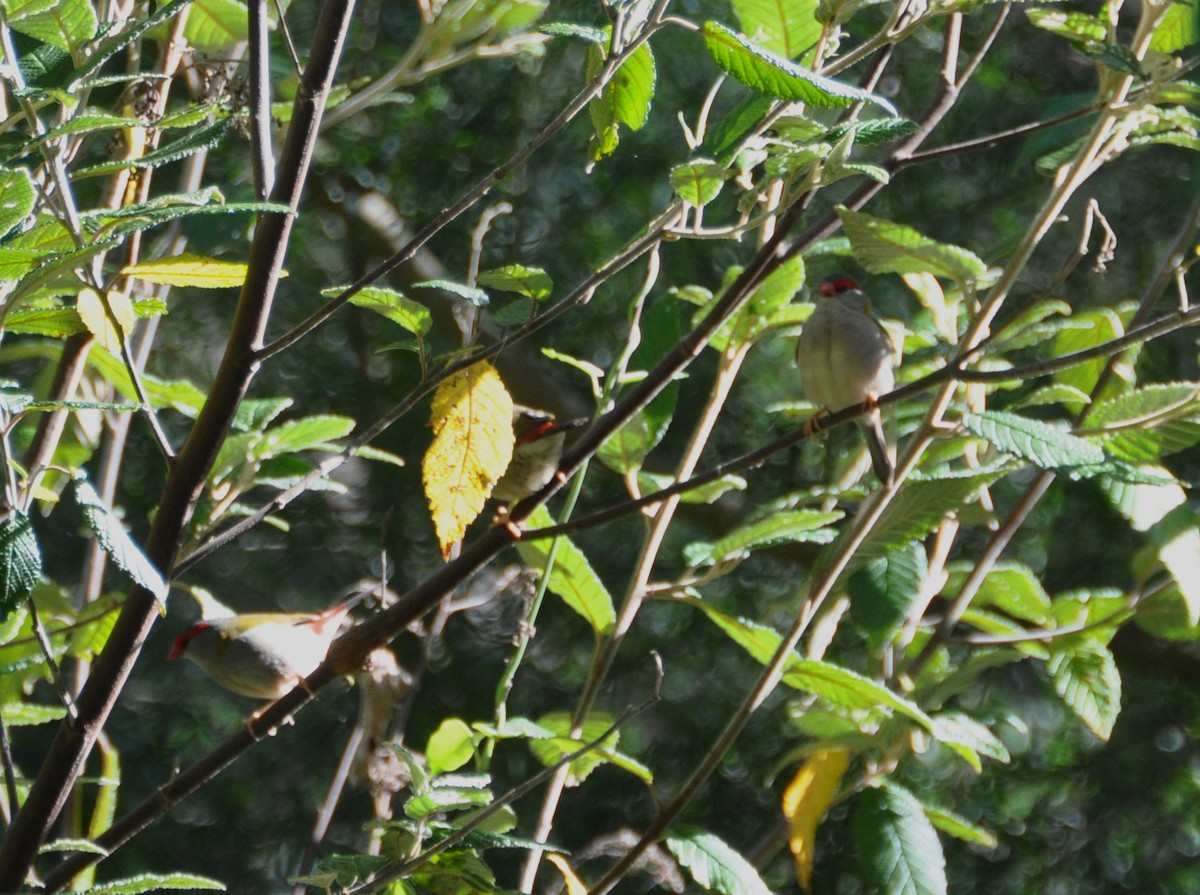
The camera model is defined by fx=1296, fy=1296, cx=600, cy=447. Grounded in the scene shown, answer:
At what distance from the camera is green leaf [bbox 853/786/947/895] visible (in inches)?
78.1

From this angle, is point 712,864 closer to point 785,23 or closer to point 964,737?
point 964,737

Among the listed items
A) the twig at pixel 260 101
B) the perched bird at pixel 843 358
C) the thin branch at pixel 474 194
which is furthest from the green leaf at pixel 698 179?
the perched bird at pixel 843 358

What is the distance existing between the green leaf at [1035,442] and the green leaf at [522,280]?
54 cm

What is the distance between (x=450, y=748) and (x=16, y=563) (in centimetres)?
91

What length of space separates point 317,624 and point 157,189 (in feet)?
4.48

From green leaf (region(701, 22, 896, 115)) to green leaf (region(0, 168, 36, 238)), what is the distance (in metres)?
0.64

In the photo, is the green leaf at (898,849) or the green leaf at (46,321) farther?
the green leaf at (898,849)

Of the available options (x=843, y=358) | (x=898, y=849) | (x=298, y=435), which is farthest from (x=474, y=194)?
(x=843, y=358)

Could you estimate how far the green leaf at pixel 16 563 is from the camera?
3.57 feet

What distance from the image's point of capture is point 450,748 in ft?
6.26

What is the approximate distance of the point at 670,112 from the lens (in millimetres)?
3916

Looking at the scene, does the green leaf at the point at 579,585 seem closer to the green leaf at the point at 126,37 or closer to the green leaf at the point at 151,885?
the green leaf at the point at 151,885

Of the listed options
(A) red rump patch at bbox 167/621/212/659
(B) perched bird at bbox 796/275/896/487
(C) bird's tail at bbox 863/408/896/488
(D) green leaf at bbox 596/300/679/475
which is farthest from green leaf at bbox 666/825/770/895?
(A) red rump patch at bbox 167/621/212/659

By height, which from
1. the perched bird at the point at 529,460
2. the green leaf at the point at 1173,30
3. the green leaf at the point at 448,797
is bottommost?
the perched bird at the point at 529,460
